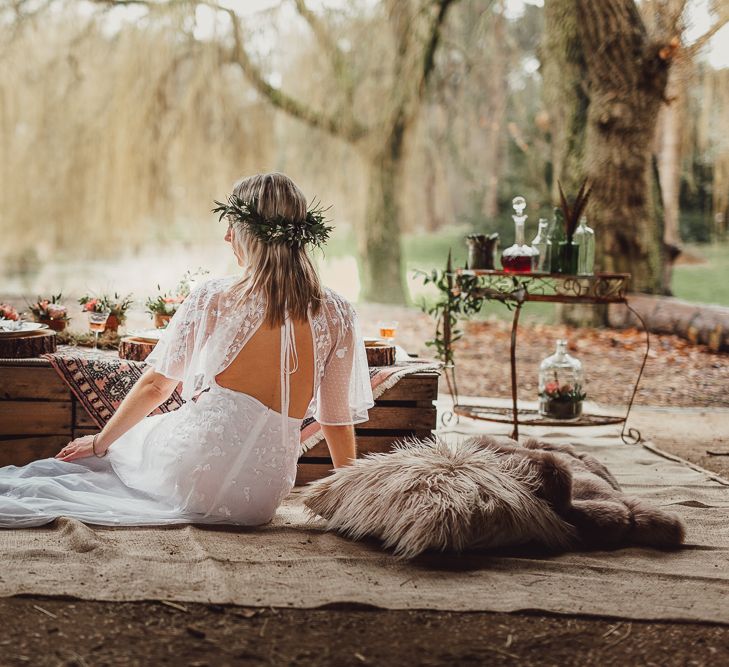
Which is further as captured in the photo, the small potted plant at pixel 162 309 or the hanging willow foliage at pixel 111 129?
the hanging willow foliage at pixel 111 129

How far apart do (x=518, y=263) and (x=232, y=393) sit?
1527 mm

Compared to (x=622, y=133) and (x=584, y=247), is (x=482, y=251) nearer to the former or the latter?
(x=584, y=247)

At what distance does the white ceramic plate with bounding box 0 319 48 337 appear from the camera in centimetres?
306

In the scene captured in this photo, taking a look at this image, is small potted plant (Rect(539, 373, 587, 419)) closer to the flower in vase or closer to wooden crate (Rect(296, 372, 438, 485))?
wooden crate (Rect(296, 372, 438, 485))

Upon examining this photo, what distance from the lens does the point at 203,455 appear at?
8.22ft

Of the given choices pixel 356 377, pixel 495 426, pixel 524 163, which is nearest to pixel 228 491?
pixel 356 377

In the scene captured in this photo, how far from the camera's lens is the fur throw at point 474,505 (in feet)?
7.77

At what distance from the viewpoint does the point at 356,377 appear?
276 centimetres

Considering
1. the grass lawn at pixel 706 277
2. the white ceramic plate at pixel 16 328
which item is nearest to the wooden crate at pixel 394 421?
the white ceramic plate at pixel 16 328

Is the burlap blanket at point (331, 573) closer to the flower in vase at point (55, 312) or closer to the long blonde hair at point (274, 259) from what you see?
the long blonde hair at point (274, 259)

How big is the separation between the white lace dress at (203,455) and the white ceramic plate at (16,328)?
594 millimetres

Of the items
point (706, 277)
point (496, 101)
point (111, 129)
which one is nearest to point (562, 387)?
point (111, 129)

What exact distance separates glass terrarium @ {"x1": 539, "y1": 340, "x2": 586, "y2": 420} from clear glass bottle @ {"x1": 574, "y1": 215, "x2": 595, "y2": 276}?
0.33 m

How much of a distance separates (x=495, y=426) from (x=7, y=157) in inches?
173
